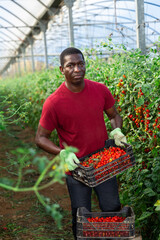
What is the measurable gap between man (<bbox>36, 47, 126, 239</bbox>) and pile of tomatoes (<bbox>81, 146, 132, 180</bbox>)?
188mm

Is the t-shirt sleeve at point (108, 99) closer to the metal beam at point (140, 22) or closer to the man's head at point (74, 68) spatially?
the man's head at point (74, 68)

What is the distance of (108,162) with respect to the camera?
2066 mm

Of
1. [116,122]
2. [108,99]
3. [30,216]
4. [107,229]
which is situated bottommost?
[30,216]

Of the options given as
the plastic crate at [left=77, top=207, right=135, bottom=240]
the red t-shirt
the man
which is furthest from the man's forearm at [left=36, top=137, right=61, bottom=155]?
the plastic crate at [left=77, top=207, right=135, bottom=240]

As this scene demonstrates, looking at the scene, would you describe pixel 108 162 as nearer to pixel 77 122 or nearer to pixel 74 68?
pixel 77 122

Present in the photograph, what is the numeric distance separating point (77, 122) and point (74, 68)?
41cm

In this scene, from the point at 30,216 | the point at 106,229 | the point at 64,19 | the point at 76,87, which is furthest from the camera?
the point at 64,19

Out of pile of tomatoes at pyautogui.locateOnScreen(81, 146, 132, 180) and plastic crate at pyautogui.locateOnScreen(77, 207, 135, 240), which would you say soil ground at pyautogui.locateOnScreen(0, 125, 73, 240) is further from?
plastic crate at pyautogui.locateOnScreen(77, 207, 135, 240)

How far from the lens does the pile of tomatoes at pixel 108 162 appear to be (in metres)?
1.99

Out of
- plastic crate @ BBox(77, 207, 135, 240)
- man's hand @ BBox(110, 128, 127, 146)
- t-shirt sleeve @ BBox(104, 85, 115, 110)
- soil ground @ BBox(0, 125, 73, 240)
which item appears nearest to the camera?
plastic crate @ BBox(77, 207, 135, 240)

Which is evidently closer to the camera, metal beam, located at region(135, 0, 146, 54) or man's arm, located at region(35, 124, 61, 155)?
man's arm, located at region(35, 124, 61, 155)

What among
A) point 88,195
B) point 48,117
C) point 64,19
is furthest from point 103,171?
point 64,19

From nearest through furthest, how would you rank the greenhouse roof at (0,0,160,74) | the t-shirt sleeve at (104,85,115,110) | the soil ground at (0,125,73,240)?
the t-shirt sleeve at (104,85,115,110) < the soil ground at (0,125,73,240) < the greenhouse roof at (0,0,160,74)

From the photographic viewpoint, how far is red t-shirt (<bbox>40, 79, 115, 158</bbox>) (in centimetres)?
235
